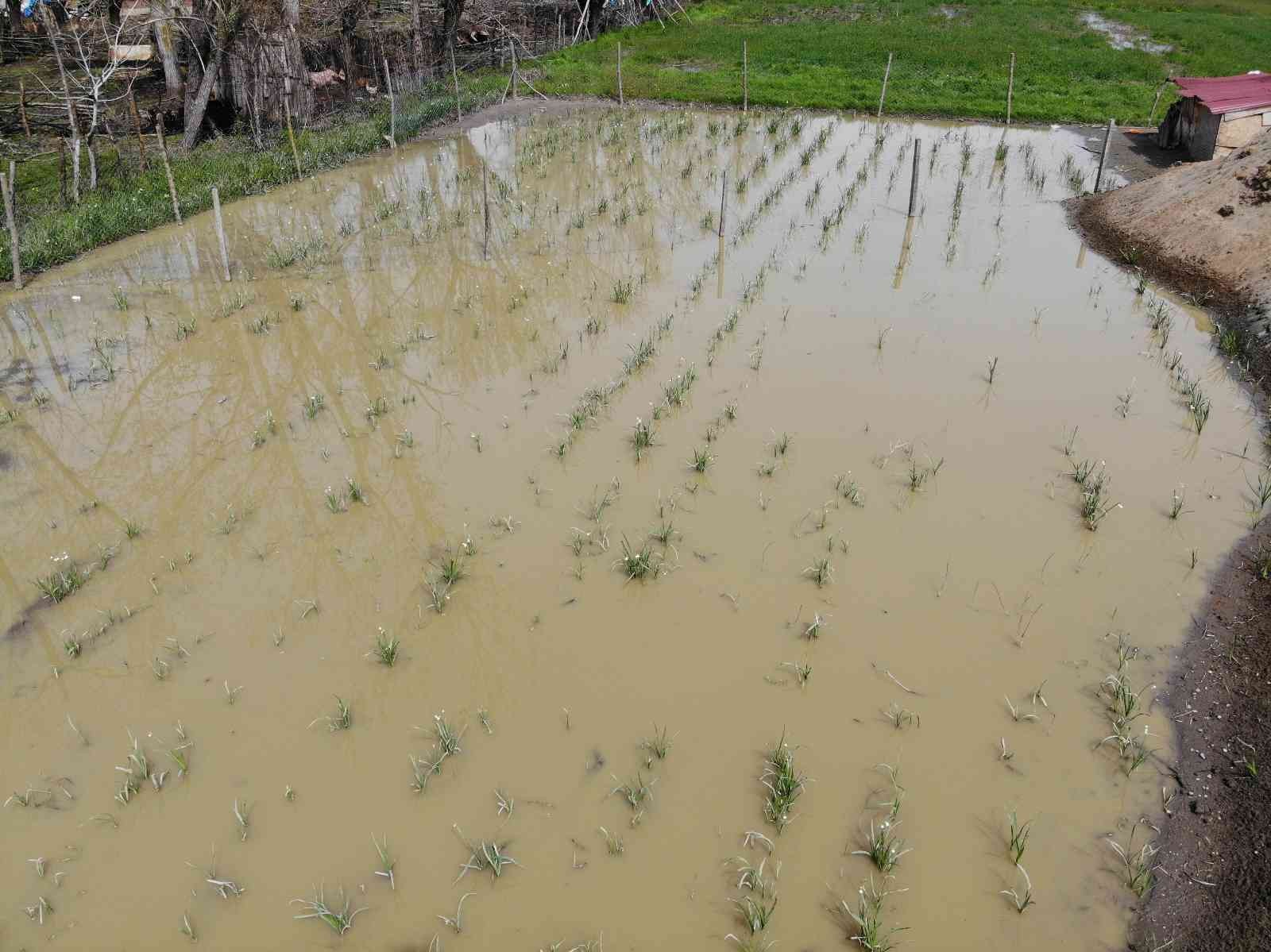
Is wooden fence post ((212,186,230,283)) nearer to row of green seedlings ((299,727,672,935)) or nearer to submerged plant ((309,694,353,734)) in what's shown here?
submerged plant ((309,694,353,734))

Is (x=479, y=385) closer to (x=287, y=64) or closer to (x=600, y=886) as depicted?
(x=600, y=886)

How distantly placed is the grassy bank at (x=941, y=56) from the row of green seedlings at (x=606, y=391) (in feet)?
50.9

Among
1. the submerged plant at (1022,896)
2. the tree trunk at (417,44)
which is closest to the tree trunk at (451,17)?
the tree trunk at (417,44)

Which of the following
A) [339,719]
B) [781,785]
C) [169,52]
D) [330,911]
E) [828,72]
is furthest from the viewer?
[828,72]

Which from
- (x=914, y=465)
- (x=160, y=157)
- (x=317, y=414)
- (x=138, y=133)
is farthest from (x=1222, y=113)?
(x=160, y=157)

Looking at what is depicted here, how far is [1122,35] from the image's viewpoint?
27219mm

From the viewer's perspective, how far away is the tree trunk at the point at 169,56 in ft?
60.2

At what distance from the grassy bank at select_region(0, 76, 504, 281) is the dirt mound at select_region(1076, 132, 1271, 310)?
13.8 metres

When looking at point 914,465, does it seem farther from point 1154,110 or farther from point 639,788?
point 1154,110

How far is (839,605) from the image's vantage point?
19.2 ft

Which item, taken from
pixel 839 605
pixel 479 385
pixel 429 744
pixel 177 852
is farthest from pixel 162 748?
pixel 479 385

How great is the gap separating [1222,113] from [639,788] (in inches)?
663

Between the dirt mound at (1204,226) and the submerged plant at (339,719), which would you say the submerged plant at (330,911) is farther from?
the dirt mound at (1204,226)

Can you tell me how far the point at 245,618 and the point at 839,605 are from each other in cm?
405
